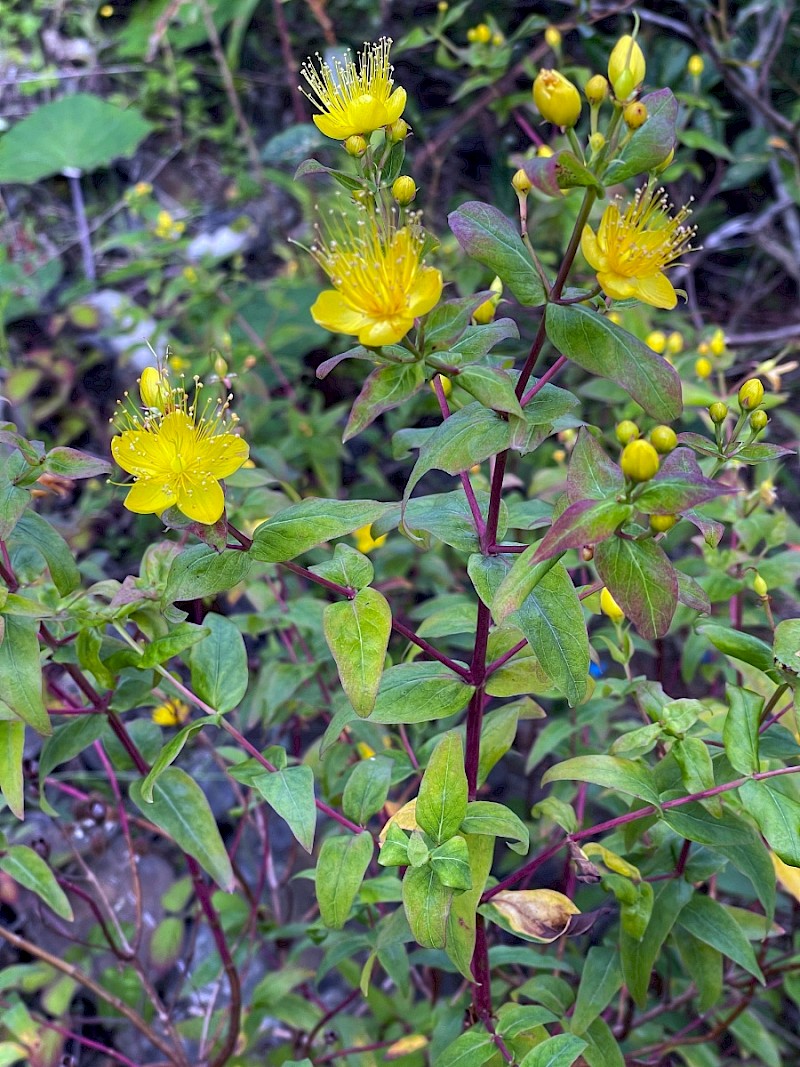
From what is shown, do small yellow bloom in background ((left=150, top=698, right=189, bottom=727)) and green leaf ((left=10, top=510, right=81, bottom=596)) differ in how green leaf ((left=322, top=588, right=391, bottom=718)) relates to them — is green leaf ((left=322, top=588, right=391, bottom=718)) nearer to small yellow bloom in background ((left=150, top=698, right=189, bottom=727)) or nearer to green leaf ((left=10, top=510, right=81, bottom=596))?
green leaf ((left=10, top=510, right=81, bottom=596))

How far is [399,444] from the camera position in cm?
90

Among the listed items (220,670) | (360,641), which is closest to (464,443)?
(360,641)

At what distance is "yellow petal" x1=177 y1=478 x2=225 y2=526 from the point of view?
69cm

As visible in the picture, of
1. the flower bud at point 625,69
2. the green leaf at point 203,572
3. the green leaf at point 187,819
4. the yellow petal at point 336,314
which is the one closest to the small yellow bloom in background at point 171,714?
the green leaf at point 187,819

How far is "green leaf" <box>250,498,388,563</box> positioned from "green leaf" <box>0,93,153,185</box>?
2.48 meters

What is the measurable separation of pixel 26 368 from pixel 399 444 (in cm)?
191

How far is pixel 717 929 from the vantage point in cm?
87

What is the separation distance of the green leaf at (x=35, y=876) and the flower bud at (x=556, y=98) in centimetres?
92

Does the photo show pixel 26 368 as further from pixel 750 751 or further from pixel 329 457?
pixel 750 751

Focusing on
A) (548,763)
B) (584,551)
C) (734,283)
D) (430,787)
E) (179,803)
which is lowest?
(548,763)

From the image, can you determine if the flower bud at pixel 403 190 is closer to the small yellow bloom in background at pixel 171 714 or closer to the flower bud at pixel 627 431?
the flower bud at pixel 627 431

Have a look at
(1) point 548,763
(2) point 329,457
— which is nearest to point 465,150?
(2) point 329,457

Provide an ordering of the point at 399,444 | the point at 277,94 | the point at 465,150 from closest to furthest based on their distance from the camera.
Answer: the point at 399,444 < the point at 465,150 < the point at 277,94

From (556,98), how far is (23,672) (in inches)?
25.5
